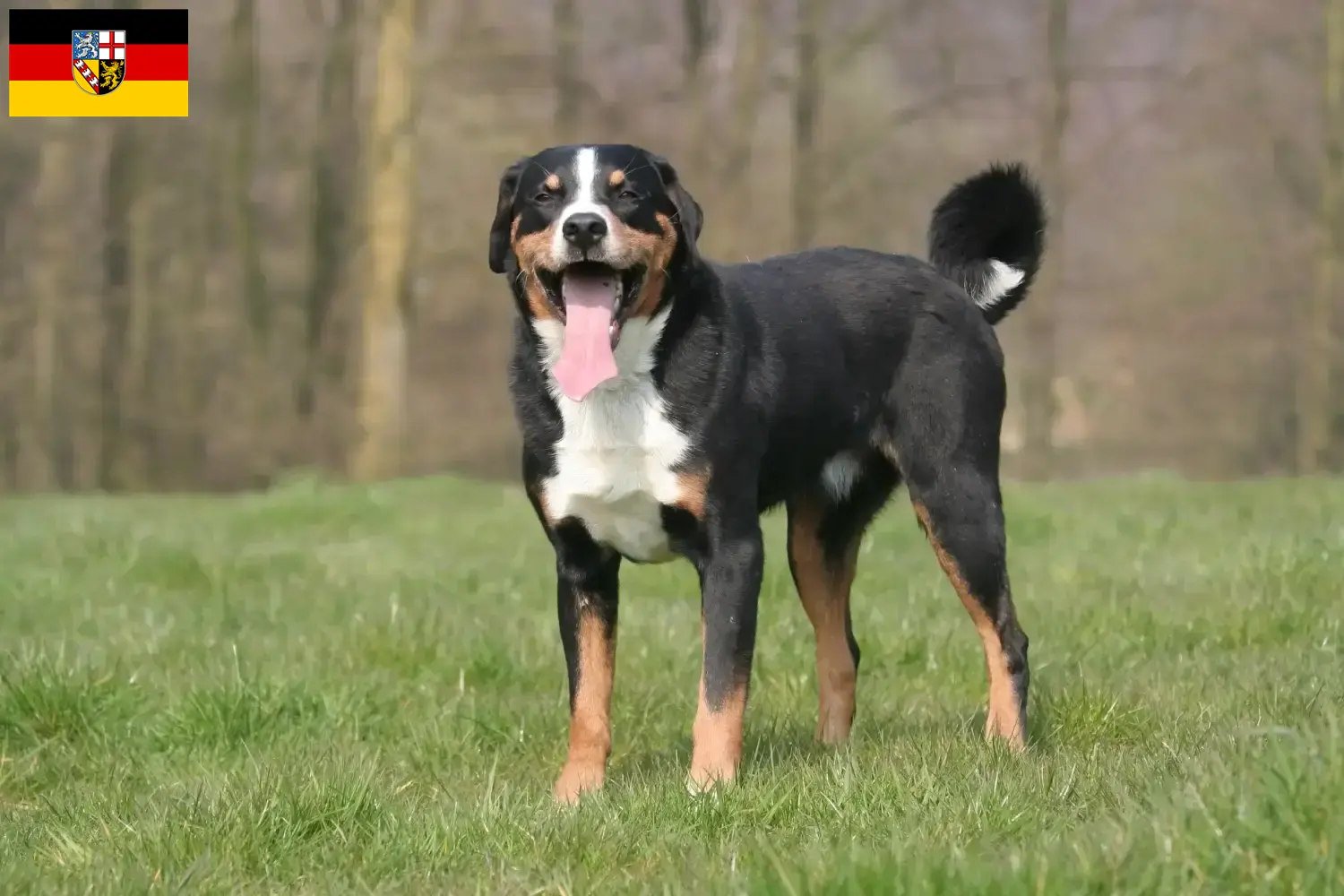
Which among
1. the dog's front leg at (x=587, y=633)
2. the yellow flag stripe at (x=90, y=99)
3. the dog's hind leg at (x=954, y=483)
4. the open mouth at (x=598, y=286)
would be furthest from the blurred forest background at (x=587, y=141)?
the open mouth at (x=598, y=286)

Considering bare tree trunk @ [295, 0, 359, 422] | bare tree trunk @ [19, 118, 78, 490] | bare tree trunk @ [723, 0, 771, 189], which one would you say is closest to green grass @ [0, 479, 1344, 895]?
bare tree trunk @ [723, 0, 771, 189]

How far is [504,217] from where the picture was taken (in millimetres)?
4594

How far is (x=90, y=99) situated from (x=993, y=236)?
14633 millimetres

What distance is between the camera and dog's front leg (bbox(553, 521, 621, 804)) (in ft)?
14.5

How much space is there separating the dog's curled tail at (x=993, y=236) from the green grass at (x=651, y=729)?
1.42 metres

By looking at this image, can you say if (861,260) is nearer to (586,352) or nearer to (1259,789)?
(586,352)

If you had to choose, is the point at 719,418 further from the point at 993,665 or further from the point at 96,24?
the point at 96,24

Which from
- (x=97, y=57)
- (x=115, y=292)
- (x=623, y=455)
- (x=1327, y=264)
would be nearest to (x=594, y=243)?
(x=623, y=455)

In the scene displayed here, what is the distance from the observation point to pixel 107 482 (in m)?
25.8

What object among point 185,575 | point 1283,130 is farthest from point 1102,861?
point 1283,130

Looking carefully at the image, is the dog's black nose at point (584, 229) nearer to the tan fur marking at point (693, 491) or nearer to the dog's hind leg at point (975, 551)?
the tan fur marking at point (693, 491)

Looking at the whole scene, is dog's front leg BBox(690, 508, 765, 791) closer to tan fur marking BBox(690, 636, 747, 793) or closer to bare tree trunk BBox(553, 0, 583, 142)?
tan fur marking BBox(690, 636, 747, 793)

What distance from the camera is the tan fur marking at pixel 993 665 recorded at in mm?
4586

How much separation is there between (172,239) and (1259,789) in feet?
81.6
